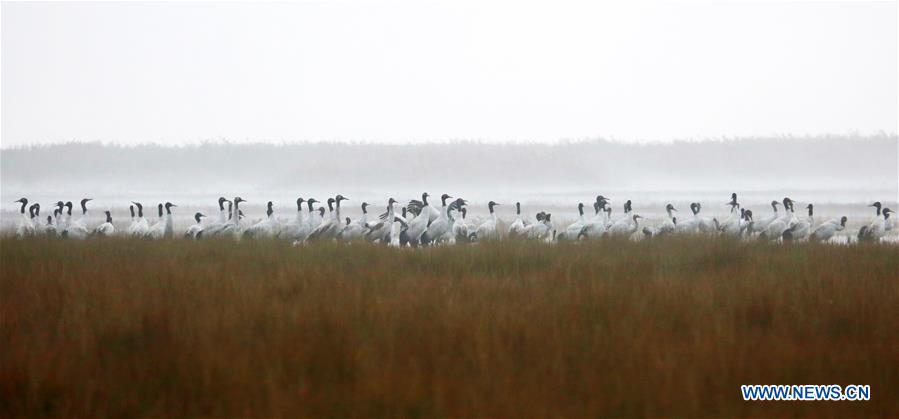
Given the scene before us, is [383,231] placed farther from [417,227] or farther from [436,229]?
[436,229]

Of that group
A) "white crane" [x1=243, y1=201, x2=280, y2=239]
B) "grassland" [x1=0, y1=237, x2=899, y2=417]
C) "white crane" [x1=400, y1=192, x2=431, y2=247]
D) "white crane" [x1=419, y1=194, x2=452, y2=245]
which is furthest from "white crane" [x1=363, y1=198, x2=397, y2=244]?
"grassland" [x1=0, y1=237, x2=899, y2=417]

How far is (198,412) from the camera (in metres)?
5.18

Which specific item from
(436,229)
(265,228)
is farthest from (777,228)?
(265,228)

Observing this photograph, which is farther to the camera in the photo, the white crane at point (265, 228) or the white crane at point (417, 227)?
the white crane at point (265, 228)

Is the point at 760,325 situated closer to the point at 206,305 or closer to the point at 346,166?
the point at 206,305

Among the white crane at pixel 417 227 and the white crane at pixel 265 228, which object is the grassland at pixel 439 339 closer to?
the white crane at pixel 417 227

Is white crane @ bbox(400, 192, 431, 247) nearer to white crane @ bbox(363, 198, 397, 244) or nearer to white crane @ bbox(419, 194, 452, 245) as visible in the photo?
white crane @ bbox(419, 194, 452, 245)

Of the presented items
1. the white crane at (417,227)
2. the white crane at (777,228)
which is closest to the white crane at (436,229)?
the white crane at (417,227)

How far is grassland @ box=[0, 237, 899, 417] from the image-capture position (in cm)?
531

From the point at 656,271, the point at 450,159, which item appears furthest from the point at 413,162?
the point at 656,271

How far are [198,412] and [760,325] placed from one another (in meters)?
3.98

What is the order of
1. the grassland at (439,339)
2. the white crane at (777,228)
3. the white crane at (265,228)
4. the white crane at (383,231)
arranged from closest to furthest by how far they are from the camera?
the grassland at (439,339) → the white crane at (383,231) → the white crane at (777,228) → the white crane at (265,228)

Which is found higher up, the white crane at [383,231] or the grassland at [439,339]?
the grassland at [439,339]

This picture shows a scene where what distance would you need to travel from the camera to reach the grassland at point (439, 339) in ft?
17.4
